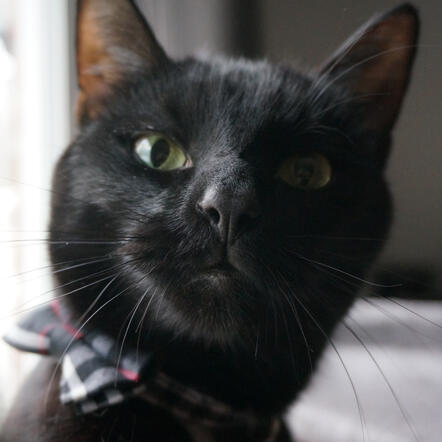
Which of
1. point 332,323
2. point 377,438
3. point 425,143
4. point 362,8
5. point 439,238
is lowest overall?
point 377,438

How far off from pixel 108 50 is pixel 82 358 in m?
0.36

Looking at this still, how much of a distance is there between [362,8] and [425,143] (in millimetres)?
169

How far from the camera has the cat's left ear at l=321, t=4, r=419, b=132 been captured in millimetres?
565

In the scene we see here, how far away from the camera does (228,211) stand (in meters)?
0.44

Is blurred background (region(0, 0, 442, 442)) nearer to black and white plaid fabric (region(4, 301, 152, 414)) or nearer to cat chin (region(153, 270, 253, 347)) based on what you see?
black and white plaid fabric (region(4, 301, 152, 414))

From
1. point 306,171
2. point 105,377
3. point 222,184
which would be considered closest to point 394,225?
point 306,171

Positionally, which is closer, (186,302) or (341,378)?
(186,302)

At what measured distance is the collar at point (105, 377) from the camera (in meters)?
0.52

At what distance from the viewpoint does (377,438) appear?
0.55m

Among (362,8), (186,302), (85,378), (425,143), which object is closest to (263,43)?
(362,8)

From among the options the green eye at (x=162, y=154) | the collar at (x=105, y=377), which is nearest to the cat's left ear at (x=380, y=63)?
the green eye at (x=162, y=154)

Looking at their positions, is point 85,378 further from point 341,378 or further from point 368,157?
point 368,157

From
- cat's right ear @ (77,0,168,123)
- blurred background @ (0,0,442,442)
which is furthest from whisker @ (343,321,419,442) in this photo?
cat's right ear @ (77,0,168,123)

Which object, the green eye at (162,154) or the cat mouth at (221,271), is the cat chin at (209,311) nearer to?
the cat mouth at (221,271)
